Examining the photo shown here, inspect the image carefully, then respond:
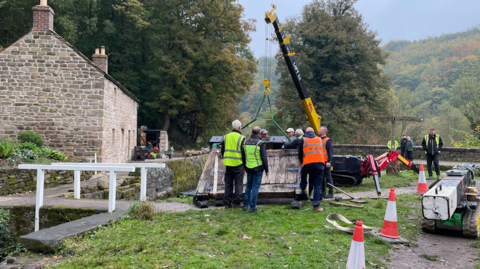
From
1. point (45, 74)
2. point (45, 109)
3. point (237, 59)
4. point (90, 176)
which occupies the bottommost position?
point (90, 176)

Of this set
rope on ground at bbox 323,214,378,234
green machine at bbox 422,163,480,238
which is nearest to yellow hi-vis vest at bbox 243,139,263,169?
rope on ground at bbox 323,214,378,234

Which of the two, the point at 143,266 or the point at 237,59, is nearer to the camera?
the point at 143,266

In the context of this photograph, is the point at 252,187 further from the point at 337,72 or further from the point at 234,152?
the point at 337,72

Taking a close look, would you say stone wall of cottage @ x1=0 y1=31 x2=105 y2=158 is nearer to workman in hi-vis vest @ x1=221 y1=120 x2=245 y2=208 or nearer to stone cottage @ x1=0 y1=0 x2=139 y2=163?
stone cottage @ x1=0 y1=0 x2=139 y2=163

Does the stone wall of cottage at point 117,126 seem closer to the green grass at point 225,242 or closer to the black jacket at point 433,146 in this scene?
the green grass at point 225,242

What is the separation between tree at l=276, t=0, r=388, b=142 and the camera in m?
29.5

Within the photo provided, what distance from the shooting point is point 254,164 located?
7.32 m

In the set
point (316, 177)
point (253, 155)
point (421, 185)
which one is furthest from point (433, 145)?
point (253, 155)

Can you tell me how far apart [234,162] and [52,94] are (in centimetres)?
1138

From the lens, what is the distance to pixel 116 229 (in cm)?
547

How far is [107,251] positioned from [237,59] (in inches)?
1035

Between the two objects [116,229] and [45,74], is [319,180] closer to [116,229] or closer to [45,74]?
[116,229]

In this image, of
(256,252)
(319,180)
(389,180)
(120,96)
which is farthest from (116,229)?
(120,96)

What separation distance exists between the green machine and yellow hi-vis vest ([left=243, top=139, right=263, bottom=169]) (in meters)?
3.18
